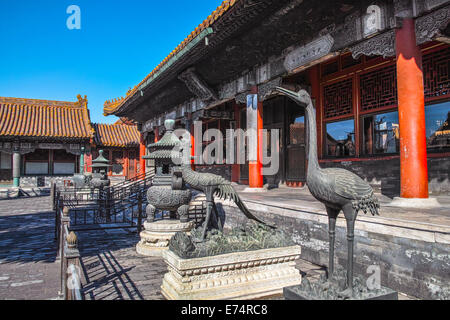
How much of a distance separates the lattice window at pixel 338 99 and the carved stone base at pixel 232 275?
5685 millimetres

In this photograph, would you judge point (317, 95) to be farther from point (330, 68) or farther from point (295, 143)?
point (295, 143)

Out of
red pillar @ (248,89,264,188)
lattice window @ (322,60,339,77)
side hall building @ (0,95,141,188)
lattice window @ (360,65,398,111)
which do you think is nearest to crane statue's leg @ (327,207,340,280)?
lattice window @ (360,65,398,111)

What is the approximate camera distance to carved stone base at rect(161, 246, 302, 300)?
3318 millimetres

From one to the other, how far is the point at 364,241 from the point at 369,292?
165cm

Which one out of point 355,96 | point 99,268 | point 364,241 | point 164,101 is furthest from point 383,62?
point 164,101

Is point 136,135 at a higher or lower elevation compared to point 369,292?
higher

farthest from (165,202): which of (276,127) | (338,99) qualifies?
(276,127)

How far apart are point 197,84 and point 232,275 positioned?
8244mm

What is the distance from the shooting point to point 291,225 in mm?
5301

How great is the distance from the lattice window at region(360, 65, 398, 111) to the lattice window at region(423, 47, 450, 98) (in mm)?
653

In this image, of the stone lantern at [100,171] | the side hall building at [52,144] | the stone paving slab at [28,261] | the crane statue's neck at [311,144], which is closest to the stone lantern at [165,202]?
the stone paving slab at [28,261]

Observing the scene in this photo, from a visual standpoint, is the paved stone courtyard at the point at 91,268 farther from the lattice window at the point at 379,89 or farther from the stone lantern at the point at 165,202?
the lattice window at the point at 379,89

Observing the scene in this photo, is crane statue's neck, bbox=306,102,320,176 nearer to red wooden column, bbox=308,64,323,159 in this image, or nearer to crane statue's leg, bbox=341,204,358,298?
crane statue's leg, bbox=341,204,358,298
